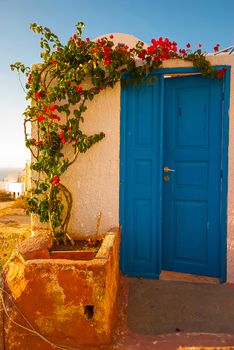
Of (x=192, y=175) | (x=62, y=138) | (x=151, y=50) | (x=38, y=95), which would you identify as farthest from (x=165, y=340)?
(x=151, y=50)

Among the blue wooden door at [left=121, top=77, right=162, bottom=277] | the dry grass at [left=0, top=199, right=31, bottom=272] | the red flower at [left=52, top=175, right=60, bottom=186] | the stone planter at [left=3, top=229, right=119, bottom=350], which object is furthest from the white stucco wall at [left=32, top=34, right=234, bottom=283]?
the dry grass at [left=0, top=199, right=31, bottom=272]

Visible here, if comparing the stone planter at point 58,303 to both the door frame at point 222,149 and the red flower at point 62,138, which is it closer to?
the door frame at point 222,149

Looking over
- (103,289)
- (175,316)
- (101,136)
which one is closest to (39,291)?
(103,289)

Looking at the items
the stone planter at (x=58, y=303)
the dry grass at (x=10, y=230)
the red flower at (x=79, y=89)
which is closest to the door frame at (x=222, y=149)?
the red flower at (x=79, y=89)

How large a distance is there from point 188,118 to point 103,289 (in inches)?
92.2

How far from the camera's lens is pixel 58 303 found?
263 cm

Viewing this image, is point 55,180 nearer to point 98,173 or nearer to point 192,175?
point 98,173

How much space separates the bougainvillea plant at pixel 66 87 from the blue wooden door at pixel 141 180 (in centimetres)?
28

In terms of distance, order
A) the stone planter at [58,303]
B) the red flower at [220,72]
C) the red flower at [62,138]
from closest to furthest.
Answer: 1. the stone planter at [58,303]
2. the red flower at [220,72]
3. the red flower at [62,138]

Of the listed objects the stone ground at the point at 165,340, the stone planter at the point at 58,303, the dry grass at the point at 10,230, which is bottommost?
the stone ground at the point at 165,340

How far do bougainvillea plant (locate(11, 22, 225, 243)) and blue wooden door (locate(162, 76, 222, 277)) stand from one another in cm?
34

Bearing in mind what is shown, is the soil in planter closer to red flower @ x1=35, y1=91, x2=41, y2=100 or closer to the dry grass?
the dry grass

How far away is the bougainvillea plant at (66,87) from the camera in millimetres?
3719

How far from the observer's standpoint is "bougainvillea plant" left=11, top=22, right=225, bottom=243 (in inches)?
146
